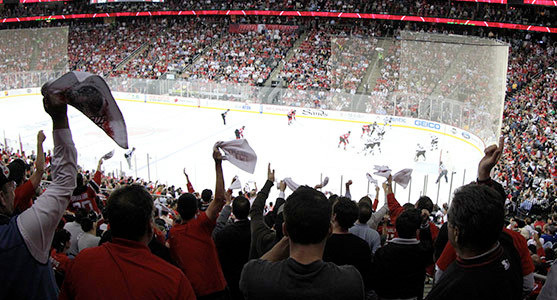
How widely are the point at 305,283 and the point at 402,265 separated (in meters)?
1.88

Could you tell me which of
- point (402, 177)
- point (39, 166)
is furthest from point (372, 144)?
point (39, 166)

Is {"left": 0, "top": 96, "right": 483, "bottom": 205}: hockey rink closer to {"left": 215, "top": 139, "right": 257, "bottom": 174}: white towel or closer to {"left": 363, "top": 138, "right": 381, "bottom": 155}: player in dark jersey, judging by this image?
{"left": 363, "top": 138, "right": 381, "bottom": 155}: player in dark jersey

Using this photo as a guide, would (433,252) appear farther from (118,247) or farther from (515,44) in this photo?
(515,44)

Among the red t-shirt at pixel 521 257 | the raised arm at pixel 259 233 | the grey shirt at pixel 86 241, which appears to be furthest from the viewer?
the grey shirt at pixel 86 241

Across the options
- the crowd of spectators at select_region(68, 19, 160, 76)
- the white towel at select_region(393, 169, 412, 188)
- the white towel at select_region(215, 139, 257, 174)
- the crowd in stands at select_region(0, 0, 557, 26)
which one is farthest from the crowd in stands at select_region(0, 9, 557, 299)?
the crowd of spectators at select_region(68, 19, 160, 76)

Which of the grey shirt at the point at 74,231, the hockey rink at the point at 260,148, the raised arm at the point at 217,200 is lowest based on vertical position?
the hockey rink at the point at 260,148

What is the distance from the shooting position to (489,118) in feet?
61.6

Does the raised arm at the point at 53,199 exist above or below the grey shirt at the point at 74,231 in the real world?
above

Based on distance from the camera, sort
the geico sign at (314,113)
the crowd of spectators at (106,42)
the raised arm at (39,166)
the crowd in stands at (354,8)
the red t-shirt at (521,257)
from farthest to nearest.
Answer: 1. the crowd of spectators at (106,42)
2. the crowd in stands at (354,8)
3. the geico sign at (314,113)
4. the raised arm at (39,166)
5. the red t-shirt at (521,257)

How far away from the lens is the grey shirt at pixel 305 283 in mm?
2240

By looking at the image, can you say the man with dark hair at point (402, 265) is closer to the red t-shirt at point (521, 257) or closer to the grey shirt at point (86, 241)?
the red t-shirt at point (521, 257)

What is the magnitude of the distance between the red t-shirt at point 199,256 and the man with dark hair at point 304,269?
1.30 metres

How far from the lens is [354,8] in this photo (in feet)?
125

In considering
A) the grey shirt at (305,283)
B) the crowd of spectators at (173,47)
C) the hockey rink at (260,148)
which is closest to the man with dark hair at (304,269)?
the grey shirt at (305,283)
